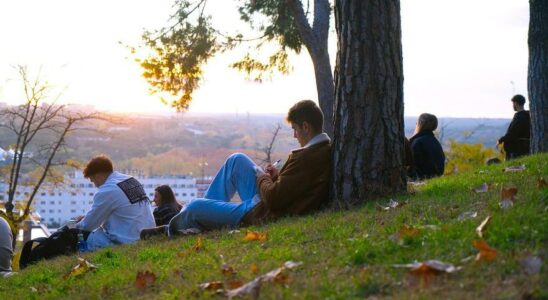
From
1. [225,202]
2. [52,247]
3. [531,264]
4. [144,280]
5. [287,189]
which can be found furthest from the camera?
[52,247]

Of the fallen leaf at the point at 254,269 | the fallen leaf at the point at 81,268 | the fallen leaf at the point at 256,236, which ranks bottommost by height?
the fallen leaf at the point at 81,268

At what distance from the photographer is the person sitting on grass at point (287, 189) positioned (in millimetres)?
6910

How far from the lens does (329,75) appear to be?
47.0 feet

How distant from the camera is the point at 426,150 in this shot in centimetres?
1103

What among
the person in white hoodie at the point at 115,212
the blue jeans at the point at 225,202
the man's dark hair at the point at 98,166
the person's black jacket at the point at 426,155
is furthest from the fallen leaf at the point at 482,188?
the person's black jacket at the point at 426,155

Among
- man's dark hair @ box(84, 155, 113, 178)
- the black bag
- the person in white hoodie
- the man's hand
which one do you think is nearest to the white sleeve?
the person in white hoodie

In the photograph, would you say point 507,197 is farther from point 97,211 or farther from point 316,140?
point 97,211

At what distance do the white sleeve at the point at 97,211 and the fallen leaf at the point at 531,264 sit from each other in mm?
5198

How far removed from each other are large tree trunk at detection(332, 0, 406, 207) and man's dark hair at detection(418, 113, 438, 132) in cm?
397

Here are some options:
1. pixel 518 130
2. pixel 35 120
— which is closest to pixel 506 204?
pixel 518 130

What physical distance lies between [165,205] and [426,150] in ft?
12.9

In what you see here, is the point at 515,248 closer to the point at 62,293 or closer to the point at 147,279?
the point at 147,279

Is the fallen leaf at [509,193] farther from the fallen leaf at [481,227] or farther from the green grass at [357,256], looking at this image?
the fallen leaf at [481,227]

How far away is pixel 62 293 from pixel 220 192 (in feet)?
8.10
